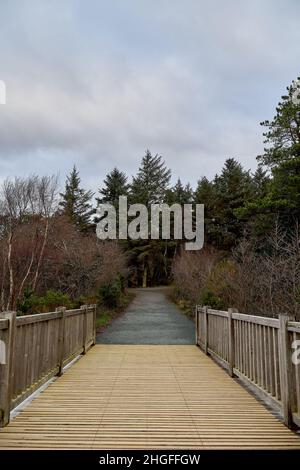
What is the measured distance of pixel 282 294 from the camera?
8930 mm

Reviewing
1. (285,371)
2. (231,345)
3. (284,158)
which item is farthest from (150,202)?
(285,371)

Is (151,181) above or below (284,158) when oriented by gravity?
above

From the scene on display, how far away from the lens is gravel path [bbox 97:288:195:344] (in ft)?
32.0

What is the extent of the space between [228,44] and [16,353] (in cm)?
1028

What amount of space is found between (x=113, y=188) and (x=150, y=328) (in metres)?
22.6

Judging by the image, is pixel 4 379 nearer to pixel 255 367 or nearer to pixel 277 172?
pixel 255 367

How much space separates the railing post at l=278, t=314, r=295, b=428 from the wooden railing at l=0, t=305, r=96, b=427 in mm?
2350

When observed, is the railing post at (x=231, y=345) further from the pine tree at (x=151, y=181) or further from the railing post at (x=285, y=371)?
the pine tree at (x=151, y=181)

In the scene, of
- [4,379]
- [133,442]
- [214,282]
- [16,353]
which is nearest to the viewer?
[133,442]

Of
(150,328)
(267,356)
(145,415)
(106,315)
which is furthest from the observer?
(106,315)

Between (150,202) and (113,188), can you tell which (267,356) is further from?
(113,188)

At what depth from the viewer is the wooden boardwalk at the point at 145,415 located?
7.92 ft

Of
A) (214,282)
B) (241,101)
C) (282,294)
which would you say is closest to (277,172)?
(241,101)

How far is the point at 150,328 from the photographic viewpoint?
1197 cm
